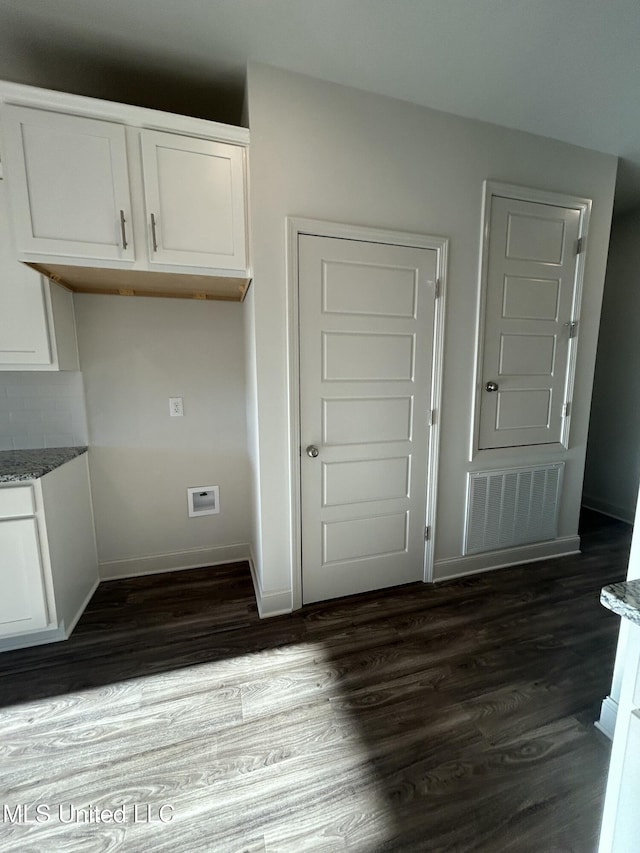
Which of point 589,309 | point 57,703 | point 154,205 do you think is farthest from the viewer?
point 589,309

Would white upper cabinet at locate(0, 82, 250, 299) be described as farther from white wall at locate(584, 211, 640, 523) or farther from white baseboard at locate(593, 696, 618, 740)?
white wall at locate(584, 211, 640, 523)

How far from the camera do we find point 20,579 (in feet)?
5.53

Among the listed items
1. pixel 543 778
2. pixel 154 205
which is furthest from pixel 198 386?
pixel 543 778

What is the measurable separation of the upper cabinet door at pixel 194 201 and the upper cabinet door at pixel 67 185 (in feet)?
0.37

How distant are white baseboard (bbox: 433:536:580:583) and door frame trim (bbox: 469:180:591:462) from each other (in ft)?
2.40

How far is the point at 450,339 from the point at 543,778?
6.58ft

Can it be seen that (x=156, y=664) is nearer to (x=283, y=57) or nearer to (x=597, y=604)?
(x=597, y=604)

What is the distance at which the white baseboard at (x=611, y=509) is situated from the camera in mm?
3263

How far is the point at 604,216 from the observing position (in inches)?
94.1

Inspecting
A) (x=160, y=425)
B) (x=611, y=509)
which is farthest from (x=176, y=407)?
(x=611, y=509)

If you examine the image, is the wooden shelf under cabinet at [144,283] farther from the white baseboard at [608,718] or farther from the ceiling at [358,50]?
the white baseboard at [608,718]

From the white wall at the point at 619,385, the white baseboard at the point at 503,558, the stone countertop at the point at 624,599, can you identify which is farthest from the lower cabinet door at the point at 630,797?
the white wall at the point at 619,385

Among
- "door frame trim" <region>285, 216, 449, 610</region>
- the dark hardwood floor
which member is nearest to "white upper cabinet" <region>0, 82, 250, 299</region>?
"door frame trim" <region>285, 216, 449, 610</region>

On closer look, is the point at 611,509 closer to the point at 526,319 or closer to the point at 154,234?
the point at 526,319
